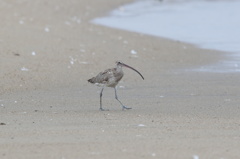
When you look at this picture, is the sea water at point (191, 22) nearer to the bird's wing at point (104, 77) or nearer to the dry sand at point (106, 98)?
the dry sand at point (106, 98)

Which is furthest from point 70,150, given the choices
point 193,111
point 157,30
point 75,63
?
point 157,30

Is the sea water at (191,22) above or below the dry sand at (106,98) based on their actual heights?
above

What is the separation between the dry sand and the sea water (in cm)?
87

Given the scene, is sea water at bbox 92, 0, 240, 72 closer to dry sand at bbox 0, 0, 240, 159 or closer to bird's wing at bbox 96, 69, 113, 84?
dry sand at bbox 0, 0, 240, 159

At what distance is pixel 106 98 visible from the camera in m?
12.1

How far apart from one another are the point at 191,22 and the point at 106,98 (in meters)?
14.1

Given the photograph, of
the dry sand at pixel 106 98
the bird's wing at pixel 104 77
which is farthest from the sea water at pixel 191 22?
the bird's wing at pixel 104 77

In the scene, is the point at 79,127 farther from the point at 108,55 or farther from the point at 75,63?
the point at 108,55

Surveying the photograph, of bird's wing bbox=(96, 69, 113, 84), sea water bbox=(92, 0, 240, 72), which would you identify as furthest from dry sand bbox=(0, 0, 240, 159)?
sea water bbox=(92, 0, 240, 72)

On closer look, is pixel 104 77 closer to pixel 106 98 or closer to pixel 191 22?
pixel 106 98

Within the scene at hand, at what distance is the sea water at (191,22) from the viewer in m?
19.1

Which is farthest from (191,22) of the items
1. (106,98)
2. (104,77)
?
(104,77)

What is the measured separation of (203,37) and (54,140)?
13.4 m

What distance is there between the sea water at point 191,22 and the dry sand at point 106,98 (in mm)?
865
